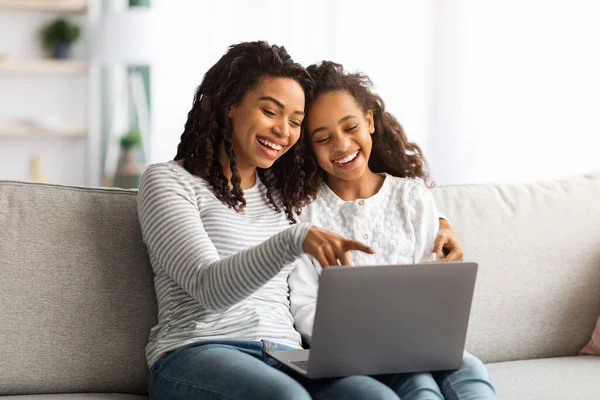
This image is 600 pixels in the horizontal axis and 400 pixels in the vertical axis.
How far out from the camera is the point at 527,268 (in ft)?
7.13

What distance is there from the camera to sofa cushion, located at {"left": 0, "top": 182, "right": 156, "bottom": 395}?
1773 mm

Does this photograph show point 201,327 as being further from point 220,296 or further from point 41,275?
point 41,275

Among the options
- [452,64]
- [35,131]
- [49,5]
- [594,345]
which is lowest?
[594,345]

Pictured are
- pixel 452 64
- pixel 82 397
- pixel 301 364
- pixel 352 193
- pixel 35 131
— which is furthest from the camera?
pixel 35 131

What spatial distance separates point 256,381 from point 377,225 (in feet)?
2.01

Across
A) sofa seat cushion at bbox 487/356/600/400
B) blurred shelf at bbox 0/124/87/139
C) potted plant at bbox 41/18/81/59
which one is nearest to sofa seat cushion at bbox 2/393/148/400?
sofa seat cushion at bbox 487/356/600/400

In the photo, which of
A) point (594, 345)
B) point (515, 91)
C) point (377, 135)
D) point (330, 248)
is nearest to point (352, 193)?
point (377, 135)

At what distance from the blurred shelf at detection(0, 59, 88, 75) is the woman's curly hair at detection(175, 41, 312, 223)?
2837mm

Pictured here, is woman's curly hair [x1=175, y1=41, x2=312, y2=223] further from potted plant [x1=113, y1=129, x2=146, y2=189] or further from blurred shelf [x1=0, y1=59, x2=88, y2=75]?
blurred shelf [x1=0, y1=59, x2=88, y2=75]

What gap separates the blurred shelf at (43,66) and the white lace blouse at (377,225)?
9.51 feet

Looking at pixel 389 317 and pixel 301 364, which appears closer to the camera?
pixel 389 317

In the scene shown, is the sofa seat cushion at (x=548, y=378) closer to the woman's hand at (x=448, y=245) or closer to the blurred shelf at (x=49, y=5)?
the woman's hand at (x=448, y=245)

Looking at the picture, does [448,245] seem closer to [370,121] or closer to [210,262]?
[370,121]

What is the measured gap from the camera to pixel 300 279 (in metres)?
1.88
